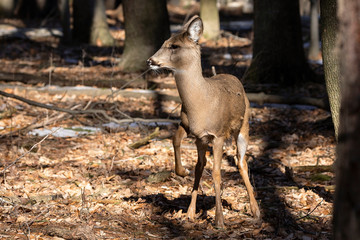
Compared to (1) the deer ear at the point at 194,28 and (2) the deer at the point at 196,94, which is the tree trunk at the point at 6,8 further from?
(1) the deer ear at the point at 194,28

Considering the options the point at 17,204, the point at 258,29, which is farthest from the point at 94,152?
the point at 258,29

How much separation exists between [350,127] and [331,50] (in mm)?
3588

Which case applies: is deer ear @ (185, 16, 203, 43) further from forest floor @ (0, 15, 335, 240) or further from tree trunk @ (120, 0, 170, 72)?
tree trunk @ (120, 0, 170, 72)

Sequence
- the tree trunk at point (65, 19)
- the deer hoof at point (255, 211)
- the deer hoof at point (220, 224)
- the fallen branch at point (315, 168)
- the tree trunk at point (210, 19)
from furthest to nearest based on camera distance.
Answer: the tree trunk at point (210, 19) → the tree trunk at point (65, 19) → the fallen branch at point (315, 168) → the deer hoof at point (255, 211) → the deer hoof at point (220, 224)

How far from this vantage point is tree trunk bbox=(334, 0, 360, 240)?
7.22 feet

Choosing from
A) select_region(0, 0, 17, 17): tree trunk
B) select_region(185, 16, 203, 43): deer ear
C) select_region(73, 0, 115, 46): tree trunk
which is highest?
select_region(0, 0, 17, 17): tree trunk

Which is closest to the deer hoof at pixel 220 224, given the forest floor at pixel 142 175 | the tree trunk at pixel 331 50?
the forest floor at pixel 142 175

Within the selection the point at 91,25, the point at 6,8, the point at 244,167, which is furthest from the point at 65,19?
the point at 244,167

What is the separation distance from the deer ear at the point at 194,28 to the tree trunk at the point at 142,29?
877cm

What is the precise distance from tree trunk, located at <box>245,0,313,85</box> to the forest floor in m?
0.58

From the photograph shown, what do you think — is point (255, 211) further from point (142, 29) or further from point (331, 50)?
point (142, 29)

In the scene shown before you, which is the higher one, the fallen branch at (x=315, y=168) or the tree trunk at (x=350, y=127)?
the tree trunk at (x=350, y=127)

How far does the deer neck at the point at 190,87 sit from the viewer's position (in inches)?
208

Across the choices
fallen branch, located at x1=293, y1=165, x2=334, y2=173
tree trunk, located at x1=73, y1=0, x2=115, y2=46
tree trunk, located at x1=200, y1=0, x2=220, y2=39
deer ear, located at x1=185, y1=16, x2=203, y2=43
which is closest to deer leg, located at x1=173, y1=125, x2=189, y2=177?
deer ear, located at x1=185, y1=16, x2=203, y2=43
